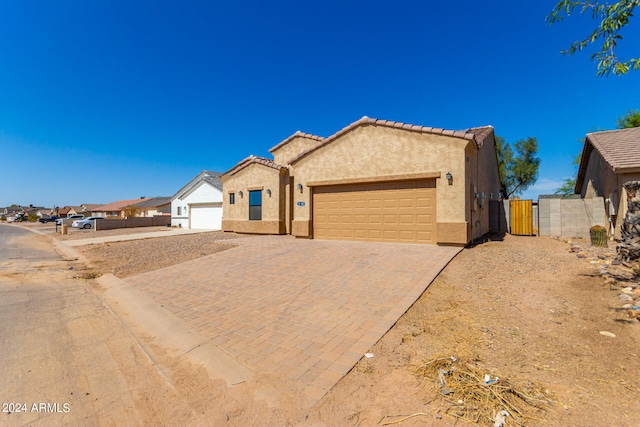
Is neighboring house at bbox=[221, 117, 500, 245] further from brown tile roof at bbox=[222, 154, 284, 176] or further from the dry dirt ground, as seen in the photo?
the dry dirt ground

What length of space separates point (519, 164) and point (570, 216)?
20.5 metres

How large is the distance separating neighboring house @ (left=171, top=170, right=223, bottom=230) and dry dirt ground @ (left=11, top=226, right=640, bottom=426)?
22587 millimetres

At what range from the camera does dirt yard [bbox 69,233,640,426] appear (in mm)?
2580

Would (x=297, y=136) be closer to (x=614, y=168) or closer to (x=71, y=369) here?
(x=614, y=168)

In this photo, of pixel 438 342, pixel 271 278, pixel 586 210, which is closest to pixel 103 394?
pixel 438 342

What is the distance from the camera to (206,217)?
2598 cm

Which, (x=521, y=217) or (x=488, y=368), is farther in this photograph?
(x=521, y=217)

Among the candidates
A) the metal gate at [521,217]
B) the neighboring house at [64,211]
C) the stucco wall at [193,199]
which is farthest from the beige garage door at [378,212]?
the neighboring house at [64,211]

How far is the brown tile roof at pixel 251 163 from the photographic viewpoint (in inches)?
694

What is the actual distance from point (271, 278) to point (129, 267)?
5.34m

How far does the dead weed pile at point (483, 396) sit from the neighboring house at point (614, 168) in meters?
12.6

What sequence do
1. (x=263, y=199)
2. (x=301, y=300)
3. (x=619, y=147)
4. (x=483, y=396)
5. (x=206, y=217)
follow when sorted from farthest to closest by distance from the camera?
(x=206, y=217) < (x=263, y=199) < (x=619, y=147) < (x=301, y=300) < (x=483, y=396)

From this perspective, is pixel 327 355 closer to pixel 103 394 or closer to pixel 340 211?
pixel 103 394

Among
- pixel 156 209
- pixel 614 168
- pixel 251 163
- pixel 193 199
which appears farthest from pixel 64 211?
pixel 614 168
